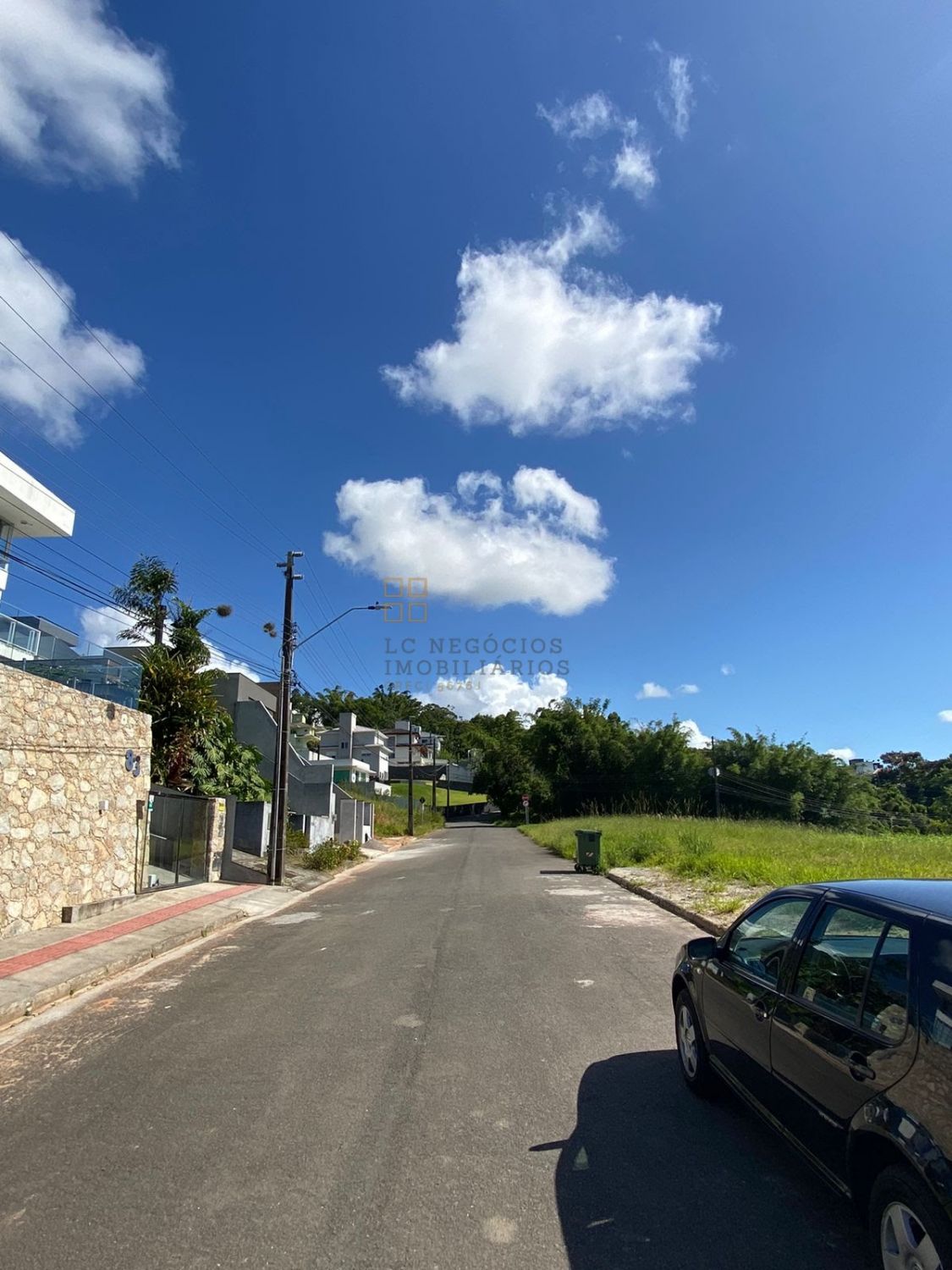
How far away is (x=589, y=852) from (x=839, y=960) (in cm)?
1886

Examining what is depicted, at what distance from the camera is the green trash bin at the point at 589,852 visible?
21.4 metres

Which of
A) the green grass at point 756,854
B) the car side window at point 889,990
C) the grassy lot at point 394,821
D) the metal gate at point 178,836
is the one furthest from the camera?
the grassy lot at point 394,821

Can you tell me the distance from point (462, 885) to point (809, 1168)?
50.6ft

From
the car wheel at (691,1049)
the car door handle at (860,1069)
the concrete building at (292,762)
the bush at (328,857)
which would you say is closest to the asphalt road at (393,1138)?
the car wheel at (691,1049)

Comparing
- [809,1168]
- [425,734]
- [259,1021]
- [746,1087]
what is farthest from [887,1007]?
[425,734]

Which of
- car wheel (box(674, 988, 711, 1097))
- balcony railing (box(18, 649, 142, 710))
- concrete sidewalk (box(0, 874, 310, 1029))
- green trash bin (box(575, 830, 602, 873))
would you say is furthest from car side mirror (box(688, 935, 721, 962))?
green trash bin (box(575, 830, 602, 873))

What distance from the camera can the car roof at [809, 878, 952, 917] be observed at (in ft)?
10.1

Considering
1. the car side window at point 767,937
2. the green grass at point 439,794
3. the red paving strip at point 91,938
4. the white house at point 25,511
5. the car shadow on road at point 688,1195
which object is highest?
the white house at point 25,511

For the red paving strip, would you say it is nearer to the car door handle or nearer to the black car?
the black car

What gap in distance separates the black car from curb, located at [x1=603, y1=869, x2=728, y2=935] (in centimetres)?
448

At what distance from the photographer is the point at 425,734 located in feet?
355

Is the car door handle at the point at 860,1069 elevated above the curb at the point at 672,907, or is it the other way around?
the car door handle at the point at 860,1069

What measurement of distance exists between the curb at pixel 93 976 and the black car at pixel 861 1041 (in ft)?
22.3

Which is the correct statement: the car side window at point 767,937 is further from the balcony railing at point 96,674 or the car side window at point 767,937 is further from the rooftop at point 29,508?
the rooftop at point 29,508
